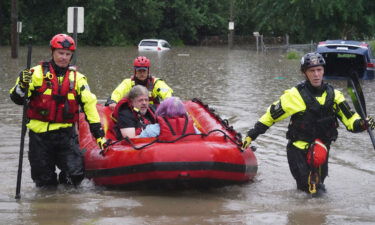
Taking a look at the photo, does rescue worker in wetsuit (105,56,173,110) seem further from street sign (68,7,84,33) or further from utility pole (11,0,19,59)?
utility pole (11,0,19,59)

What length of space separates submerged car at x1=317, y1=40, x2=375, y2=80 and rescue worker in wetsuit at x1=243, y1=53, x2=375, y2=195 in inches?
523

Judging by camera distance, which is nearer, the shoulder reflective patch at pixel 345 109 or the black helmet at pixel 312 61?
the black helmet at pixel 312 61

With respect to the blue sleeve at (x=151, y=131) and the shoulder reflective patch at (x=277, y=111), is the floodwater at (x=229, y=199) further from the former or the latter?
the shoulder reflective patch at (x=277, y=111)

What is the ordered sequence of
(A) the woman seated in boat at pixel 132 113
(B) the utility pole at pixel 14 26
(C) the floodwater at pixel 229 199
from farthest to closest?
(B) the utility pole at pixel 14 26 → (A) the woman seated in boat at pixel 132 113 → (C) the floodwater at pixel 229 199

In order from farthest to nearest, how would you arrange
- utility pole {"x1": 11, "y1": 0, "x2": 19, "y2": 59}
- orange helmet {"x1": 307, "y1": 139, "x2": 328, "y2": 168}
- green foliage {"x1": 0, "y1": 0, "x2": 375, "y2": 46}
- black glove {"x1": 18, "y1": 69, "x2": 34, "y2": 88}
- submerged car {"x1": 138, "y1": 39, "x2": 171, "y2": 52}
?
submerged car {"x1": 138, "y1": 39, "x2": 171, "y2": 52} → green foliage {"x1": 0, "y1": 0, "x2": 375, "y2": 46} → utility pole {"x1": 11, "y1": 0, "x2": 19, "y2": 59} → orange helmet {"x1": 307, "y1": 139, "x2": 328, "y2": 168} → black glove {"x1": 18, "y1": 69, "x2": 34, "y2": 88}

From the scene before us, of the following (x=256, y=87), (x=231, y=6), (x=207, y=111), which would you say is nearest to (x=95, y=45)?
(x=231, y=6)

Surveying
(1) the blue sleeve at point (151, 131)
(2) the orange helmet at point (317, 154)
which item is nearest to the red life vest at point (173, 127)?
(1) the blue sleeve at point (151, 131)

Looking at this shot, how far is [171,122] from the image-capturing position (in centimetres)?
705

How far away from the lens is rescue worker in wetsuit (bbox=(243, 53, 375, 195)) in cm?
671

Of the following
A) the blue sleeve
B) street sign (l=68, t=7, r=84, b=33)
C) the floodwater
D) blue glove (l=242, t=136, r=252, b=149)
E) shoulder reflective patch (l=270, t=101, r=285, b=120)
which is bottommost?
the floodwater

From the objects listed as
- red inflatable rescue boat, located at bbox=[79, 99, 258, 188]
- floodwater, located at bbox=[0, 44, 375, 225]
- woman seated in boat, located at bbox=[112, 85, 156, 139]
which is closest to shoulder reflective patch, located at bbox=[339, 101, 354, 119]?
floodwater, located at bbox=[0, 44, 375, 225]

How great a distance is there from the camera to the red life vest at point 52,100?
22.5ft

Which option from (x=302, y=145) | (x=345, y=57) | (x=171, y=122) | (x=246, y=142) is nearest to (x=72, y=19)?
(x=171, y=122)

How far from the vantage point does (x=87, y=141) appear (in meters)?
8.04
